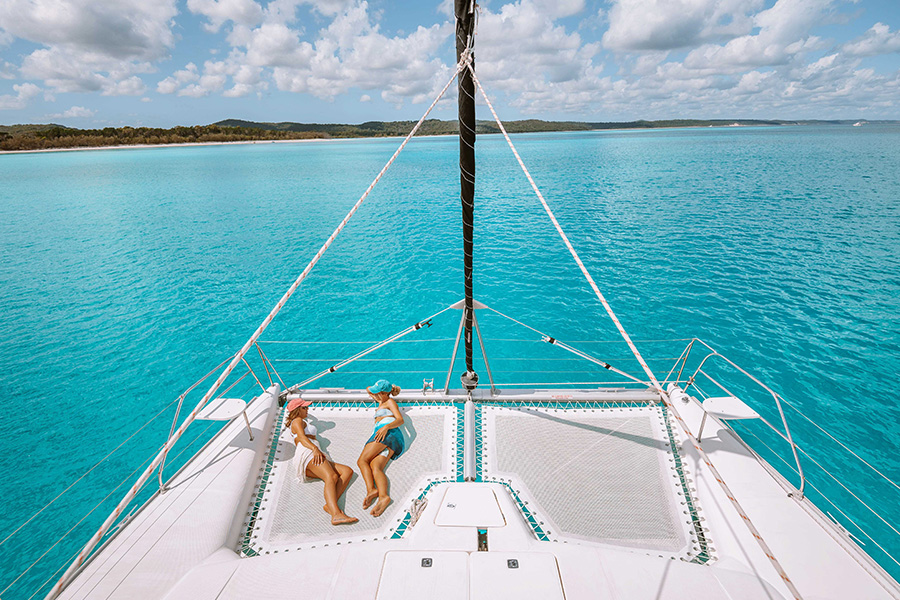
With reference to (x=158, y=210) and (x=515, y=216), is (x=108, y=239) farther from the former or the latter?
(x=515, y=216)

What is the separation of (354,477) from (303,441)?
2.86 ft

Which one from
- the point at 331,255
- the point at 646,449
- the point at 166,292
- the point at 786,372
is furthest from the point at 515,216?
the point at 646,449

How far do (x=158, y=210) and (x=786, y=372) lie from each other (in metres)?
39.6

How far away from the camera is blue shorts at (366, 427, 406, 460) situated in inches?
209

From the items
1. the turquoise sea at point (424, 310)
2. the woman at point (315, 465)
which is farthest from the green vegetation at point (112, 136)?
the woman at point (315, 465)

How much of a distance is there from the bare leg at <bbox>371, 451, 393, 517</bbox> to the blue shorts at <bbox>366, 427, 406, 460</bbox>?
0.10m

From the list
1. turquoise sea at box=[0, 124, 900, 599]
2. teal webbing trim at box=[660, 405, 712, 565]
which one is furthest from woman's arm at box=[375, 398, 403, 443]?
teal webbing trim at box=[660, 405, 712, 565]

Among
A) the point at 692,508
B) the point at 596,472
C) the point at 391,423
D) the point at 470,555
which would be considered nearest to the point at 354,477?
the point at 391,423

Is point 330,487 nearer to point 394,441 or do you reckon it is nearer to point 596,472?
point 394,441

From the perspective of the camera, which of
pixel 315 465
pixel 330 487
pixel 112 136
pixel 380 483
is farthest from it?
pixel 112 136

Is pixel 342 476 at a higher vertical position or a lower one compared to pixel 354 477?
higher

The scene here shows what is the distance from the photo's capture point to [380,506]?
4625 mm

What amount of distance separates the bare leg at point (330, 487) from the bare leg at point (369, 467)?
0.29 meters

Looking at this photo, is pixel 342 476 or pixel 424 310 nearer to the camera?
pixel 342 476
